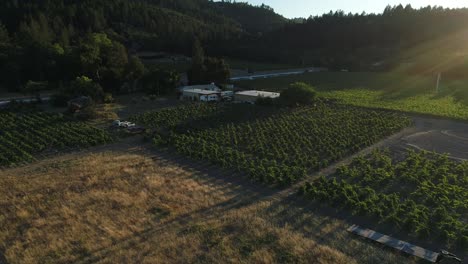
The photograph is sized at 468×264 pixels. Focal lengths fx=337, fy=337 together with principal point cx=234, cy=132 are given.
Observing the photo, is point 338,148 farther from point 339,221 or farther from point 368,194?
point 339,221

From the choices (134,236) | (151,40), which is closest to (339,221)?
(134,236)

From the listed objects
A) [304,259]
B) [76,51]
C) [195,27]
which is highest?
[195,27]

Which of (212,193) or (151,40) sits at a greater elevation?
(151,40)

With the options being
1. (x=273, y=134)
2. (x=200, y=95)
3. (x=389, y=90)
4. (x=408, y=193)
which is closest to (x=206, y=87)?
(x=200, y=95)

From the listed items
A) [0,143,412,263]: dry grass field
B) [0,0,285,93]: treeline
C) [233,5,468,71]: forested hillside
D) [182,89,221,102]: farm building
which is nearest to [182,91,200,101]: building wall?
[182,89,221,102]: farm building

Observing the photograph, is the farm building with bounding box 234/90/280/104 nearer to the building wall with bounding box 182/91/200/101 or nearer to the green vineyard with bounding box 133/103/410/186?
the green vineyard with bounding box 133/103/410/186

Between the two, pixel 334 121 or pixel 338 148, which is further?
pixel 334 121

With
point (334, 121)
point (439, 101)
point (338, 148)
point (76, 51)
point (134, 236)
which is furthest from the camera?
point (76, 51)
